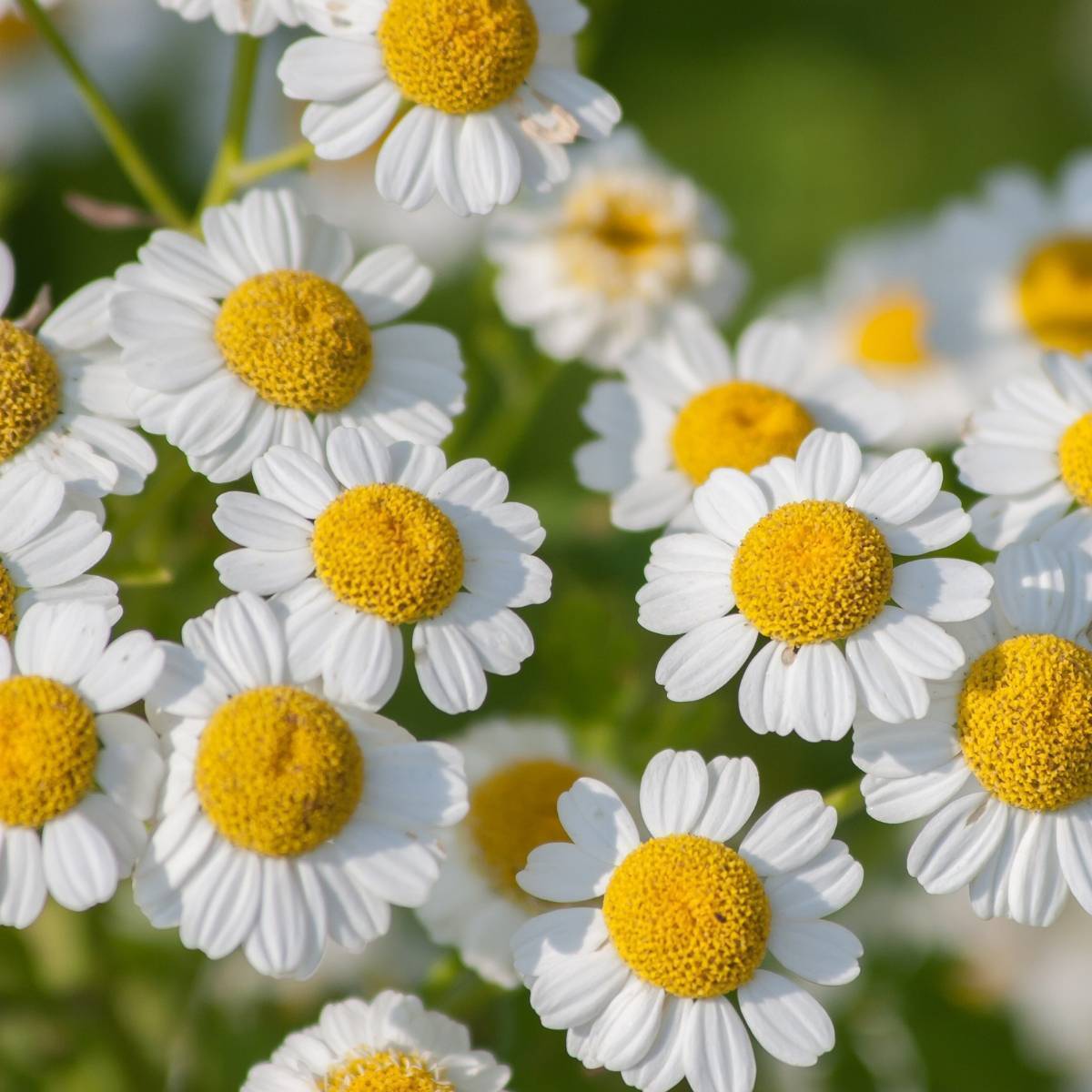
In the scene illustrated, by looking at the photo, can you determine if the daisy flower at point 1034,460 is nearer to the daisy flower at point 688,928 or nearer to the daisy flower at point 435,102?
the daisy flower at point 688,928

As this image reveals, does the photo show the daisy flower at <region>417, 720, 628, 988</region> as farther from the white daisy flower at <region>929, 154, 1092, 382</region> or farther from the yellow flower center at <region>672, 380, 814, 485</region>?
the white daisy flower at <region>929, 154, 1092, 382</region>

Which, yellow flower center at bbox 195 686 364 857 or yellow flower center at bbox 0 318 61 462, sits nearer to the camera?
yellow flower center at bbox 195 686 364 857

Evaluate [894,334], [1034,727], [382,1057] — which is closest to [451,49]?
[1034,727]

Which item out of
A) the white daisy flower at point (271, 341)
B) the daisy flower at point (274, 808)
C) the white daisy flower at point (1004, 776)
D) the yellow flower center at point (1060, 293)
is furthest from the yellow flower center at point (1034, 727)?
the yellow flower center at point (1060, 293)

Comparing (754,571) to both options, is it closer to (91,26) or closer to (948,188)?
(91,26)

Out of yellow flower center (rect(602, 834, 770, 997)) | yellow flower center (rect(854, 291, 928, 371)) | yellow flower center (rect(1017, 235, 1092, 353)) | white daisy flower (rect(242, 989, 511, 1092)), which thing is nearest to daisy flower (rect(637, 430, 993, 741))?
yellow flower center (rect(602, 834, 770, 997))

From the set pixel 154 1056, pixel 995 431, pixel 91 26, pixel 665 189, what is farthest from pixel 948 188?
pixel 154 1056
